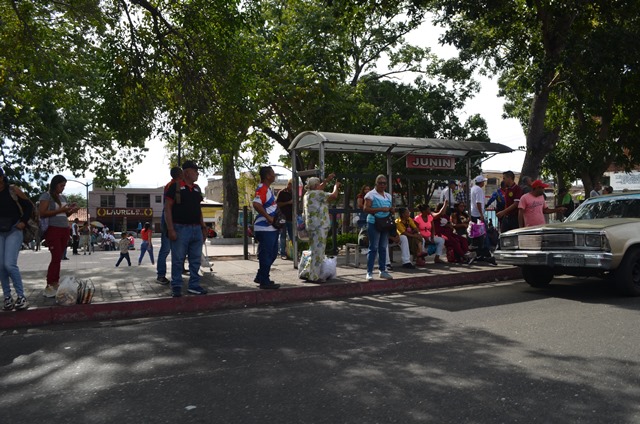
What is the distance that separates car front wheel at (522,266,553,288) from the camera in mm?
8797

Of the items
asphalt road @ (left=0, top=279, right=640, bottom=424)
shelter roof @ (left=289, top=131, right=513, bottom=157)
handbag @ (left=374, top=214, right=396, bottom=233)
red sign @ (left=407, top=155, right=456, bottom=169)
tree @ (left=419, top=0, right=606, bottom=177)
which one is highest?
tree @ (left=419, top=0, right=606, bottom=177)

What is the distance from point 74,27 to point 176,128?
5.31 m

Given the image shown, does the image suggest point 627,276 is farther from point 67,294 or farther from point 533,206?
point 67,294

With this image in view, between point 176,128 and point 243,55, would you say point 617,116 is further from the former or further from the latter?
point 176,128

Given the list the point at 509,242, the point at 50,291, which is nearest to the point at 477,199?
the point at 509,242

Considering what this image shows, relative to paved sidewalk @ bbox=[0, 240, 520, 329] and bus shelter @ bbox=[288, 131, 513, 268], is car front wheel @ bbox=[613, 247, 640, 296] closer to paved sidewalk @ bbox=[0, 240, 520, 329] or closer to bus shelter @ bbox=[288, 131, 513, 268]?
paved sidewalk @ bbox=[0, 240, 520, 329]

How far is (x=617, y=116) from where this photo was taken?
19.2 m

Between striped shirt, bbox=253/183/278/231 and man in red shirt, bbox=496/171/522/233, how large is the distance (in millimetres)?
5043

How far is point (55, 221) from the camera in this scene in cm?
765

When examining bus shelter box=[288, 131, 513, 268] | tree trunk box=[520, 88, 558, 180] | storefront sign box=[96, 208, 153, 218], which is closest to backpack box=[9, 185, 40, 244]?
bus shelter box=[288, 131, 513, 268]

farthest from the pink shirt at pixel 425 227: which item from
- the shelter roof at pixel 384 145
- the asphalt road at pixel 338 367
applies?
the asphalt road at pixel 338 367

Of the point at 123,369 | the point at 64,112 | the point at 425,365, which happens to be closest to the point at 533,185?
the point at 425,365

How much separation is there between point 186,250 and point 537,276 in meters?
5.63

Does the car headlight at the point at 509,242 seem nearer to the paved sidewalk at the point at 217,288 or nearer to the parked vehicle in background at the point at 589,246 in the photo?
the parked vehicle in background at the point at 589,246
